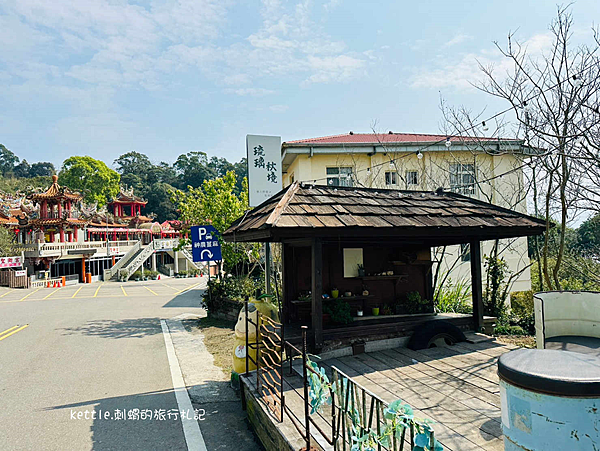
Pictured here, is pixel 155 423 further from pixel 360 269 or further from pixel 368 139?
pixel 368 139

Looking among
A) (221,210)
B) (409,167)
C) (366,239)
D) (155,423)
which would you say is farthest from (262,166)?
(409,167)

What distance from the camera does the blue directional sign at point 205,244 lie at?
12188mm

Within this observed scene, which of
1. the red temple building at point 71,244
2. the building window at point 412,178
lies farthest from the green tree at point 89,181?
the building window at point 412,178

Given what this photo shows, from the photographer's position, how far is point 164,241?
40.7m

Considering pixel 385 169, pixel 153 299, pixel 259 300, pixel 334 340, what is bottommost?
pixel 153 299

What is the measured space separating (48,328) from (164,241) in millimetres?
28862

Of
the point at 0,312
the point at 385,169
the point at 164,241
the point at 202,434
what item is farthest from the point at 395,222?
the point at 164,241

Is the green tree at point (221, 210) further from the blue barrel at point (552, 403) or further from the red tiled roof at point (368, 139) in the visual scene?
the blue barrel at point (552, 403)

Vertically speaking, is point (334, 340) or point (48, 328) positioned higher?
point (334, 340)

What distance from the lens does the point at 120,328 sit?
1244 cm

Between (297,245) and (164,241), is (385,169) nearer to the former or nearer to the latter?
(297,245)

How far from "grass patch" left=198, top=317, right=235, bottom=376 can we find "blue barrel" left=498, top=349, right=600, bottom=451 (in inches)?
241

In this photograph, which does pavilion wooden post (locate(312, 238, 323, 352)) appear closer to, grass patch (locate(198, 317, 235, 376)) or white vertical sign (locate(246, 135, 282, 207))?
grass patch (locate(198, 317, 235, 376))

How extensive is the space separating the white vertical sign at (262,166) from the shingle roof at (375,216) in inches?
102
